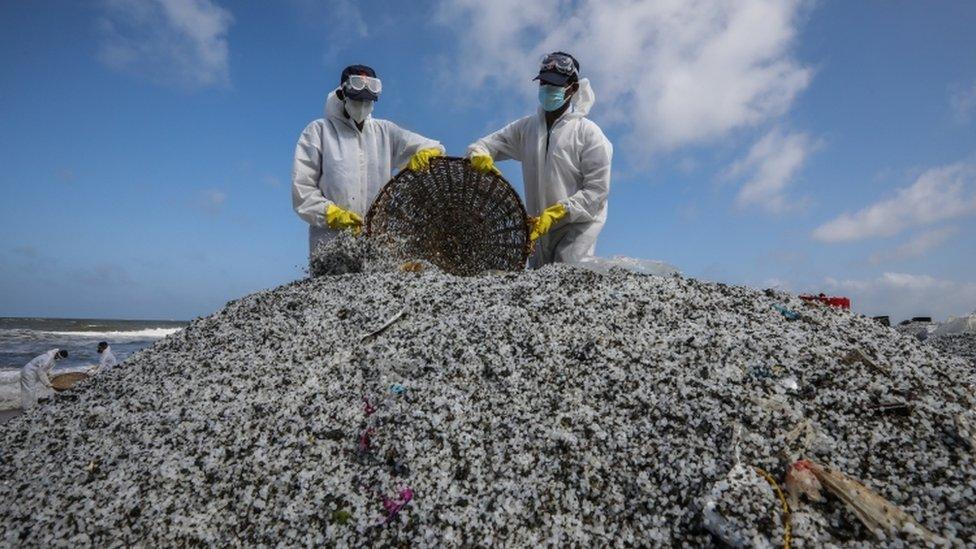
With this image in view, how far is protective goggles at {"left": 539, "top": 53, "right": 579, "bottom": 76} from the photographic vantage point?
475 cm

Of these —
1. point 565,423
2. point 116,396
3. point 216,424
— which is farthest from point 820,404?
point 116,396

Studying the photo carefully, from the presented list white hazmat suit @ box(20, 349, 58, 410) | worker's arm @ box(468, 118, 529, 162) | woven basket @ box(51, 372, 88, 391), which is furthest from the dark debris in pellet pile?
woven basket @ box(51, 372, 88, 391)

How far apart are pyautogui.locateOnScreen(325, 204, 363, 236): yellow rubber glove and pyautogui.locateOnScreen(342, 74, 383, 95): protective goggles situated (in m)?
1.08

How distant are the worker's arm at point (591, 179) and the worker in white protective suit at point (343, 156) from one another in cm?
127

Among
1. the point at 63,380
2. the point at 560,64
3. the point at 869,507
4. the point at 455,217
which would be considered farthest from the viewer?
the point at 63,380

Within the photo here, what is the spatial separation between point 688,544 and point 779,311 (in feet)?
5.64

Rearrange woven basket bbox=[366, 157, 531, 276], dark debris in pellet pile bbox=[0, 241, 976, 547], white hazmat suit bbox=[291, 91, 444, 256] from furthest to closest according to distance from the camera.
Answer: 1. white hazmat suit bbox=[291, 91, 444, 256]
2. woven basket bbox=[366, 157, 531, 276]
3. dark debris in pellet pile bbox=[0, 241, 976, 547]

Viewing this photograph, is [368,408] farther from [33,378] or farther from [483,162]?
[33,378]

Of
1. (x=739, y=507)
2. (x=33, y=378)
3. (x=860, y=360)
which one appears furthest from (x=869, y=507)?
(x=33, y=378)

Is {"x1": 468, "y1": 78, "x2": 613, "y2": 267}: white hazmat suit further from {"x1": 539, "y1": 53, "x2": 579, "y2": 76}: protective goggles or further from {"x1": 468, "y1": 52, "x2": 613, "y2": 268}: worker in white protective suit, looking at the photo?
{"x1": 539, "y1": 53, "x2": 579, "y2": 76}: protective goggles

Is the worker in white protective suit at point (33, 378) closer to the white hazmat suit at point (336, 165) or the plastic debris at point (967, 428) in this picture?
the white hazmat suit at point (336, 165)

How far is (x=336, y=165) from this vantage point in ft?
15.6

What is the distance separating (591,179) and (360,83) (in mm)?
2186

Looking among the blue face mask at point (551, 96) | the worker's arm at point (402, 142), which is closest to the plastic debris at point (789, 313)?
the blue face mask at point (551, 96)
